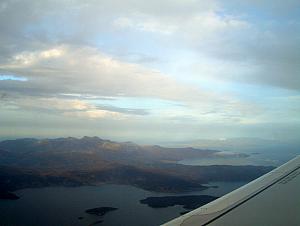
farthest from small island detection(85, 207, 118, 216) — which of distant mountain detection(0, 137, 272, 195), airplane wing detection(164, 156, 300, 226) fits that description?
airplane wing detection(164, 156, 300, 226)

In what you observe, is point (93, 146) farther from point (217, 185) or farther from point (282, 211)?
point (282, 211)

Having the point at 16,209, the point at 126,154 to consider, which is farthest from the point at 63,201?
the point at 126,154

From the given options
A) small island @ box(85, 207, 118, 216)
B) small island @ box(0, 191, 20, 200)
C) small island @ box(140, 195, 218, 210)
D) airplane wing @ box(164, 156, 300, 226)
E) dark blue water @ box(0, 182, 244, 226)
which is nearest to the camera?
airplane wing @ box(164, 156, 300, 226)

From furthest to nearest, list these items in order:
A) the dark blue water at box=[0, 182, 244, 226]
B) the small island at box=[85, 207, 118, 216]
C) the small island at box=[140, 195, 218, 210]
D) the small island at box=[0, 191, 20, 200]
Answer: the small island at box=[0, 191, 20, 200] → the small island at box=[140, 195, 218, 210] → the small island at box=[85, 207, 118, 216] → the dark blue water at box=[0, 182, 244, 226]

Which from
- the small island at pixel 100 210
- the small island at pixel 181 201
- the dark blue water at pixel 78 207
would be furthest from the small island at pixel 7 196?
the small island at pixel 181 201

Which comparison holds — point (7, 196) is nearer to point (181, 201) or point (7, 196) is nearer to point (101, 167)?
point (181, 201)

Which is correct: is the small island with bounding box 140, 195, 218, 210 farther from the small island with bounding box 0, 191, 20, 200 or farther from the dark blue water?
the small island with bounding box 0, 191, 20, 200

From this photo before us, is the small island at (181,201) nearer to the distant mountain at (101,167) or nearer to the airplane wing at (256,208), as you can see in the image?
the distant mountain at (101,167)
